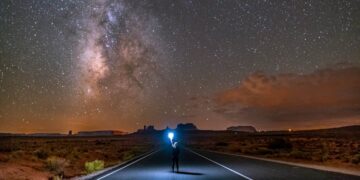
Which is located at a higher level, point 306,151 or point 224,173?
point 306,151

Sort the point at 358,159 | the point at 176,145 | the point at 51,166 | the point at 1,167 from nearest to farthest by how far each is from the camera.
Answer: the point at 176,145 → the point at 1,167 → the point at 51,166 → the point at 358,159

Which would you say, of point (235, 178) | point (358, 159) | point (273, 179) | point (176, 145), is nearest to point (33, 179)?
point (176, 145)

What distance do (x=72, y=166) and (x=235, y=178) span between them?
1958cm

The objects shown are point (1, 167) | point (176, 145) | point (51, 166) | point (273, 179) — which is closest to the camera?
point (273, 179)

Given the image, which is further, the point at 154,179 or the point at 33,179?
the point at 33,179

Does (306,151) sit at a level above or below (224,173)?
above

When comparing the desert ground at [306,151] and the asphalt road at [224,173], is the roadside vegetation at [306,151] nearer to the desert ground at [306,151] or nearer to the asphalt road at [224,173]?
the desert ground at [306,151]

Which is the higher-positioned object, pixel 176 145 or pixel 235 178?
pixel 176 145

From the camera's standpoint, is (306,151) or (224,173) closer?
(224,173)

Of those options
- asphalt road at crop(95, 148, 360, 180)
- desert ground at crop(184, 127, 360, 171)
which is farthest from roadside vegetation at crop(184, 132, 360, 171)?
asphalt road at crop(95, 148, 360, 180)

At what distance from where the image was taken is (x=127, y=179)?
675 inches

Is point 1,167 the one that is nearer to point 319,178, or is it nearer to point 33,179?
point 33,179

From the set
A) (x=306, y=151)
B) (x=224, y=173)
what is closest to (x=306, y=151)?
(x=306, y=151)

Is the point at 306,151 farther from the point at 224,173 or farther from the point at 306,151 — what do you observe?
the point at 224,173
